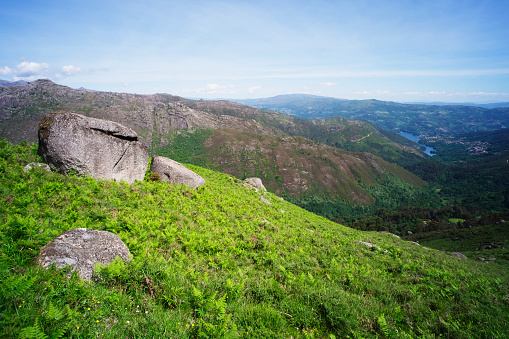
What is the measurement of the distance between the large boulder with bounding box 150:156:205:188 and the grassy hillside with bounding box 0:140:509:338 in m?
3.70

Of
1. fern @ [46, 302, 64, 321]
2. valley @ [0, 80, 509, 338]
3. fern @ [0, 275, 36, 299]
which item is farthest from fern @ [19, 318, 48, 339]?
fern @ [0, 275, 36, 299]

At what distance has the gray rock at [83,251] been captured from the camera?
→ 20.0 feet

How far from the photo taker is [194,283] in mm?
6879

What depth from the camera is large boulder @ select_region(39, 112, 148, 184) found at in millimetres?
13602

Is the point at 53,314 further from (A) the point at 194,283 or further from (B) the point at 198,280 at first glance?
(B) the point at 198,280

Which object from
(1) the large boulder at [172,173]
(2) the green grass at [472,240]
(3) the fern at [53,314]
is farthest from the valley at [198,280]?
(2) the green grass at [472,240]

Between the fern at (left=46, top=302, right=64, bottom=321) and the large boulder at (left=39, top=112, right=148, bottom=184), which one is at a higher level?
the large boulder at (left=39, top=112, right=148, bottom=184)

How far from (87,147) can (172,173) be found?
263 inches

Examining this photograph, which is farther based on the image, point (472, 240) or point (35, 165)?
point (472, 240)

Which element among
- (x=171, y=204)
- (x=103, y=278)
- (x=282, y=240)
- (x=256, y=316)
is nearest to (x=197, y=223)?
(x=171, y=204)

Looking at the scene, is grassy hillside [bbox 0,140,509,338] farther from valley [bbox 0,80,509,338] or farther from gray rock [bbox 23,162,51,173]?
gray rock [bbox 23,162,51,173]

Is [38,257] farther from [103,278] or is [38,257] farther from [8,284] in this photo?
[8,284]

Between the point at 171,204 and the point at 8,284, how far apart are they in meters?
10.5

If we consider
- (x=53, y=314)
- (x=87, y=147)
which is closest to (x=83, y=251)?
(x=53, y=314)
